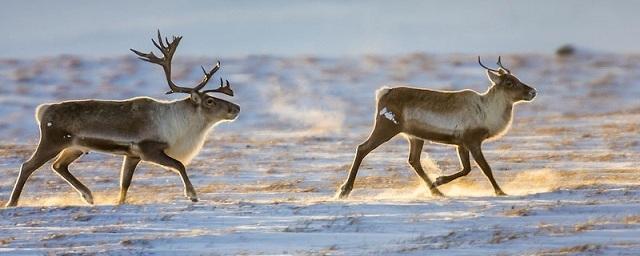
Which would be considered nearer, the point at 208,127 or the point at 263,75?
the point at 208,127

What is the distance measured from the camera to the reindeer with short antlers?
14.3 meters

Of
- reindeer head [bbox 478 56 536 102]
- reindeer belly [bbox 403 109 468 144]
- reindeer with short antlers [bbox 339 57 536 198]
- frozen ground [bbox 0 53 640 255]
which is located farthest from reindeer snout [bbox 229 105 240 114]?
reindeer head [bbox 478 56 536 102]

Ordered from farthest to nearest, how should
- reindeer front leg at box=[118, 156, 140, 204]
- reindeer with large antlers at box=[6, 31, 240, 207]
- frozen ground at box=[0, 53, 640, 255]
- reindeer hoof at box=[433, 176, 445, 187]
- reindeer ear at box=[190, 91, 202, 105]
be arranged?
reindeer ear at box=[190, 91, 202, 105], reindeer front leg at box=[118, 156, 140, 204], reindeer hoof at box=[433, 176, 445, 187], reindeer with large antlers at box=[6, 31, 240, 207], frozen ground at box=[0, 53, 640, 255]

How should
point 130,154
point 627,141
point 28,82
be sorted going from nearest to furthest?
point 130,154, point 627,141, point 28,82

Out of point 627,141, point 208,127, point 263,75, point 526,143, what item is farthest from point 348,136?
point 263,75

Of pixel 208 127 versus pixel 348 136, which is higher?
pixel 208 127

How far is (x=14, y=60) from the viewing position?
172ft

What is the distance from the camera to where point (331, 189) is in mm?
17141

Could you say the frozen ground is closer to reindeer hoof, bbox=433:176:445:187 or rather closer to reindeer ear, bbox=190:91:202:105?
reindeer hoof, bbox=433:176:445:187

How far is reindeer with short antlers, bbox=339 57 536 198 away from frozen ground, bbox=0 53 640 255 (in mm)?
557

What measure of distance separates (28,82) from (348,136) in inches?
787

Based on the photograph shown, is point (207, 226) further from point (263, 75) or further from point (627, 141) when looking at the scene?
point (263, 75)

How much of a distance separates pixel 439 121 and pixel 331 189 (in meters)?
3.25

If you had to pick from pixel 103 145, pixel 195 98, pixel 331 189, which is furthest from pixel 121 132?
pixel 331 189
